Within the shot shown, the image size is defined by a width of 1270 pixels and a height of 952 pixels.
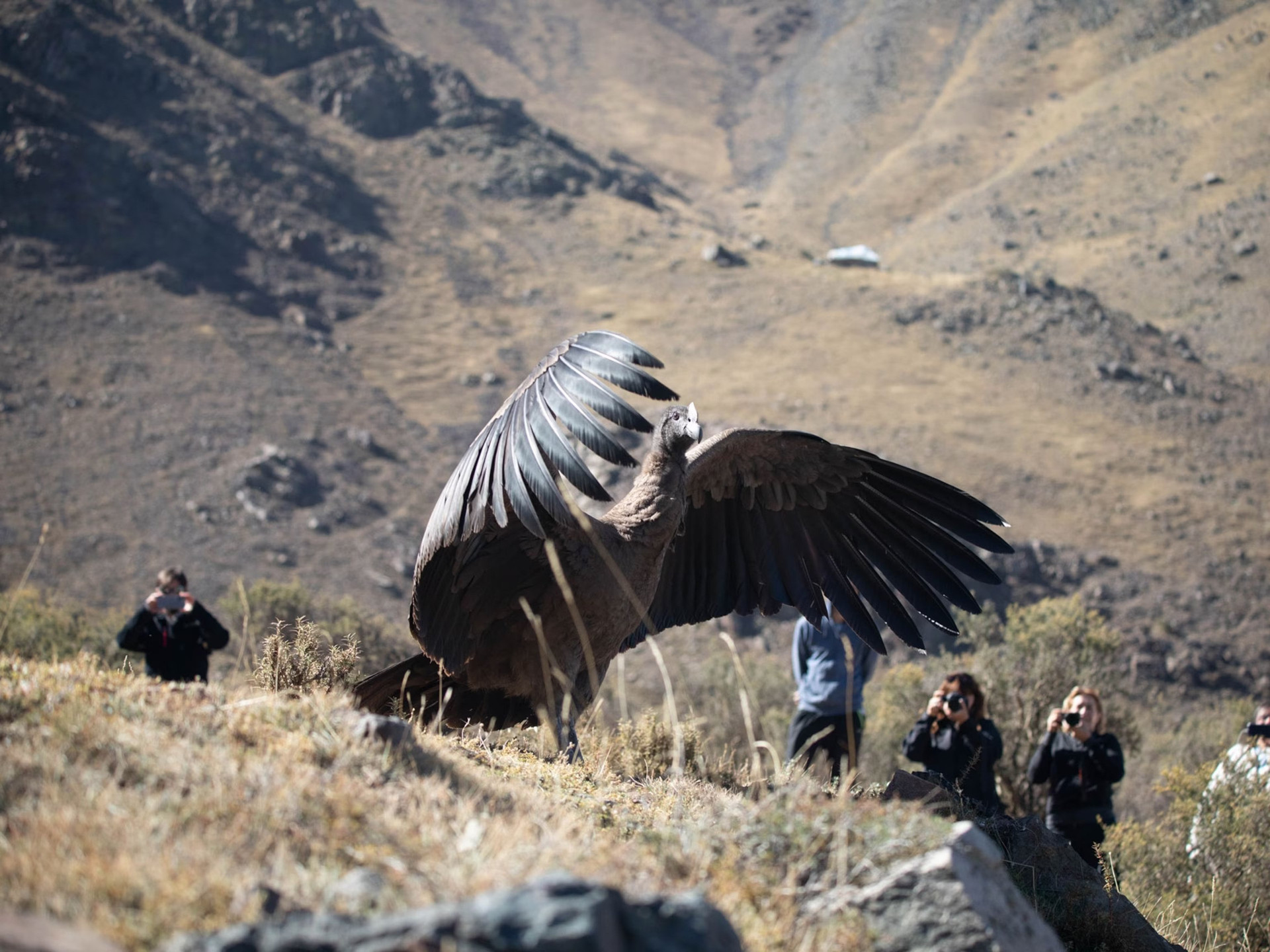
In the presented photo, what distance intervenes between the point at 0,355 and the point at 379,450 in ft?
35.6

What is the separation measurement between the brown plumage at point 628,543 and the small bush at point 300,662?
209 millimetres

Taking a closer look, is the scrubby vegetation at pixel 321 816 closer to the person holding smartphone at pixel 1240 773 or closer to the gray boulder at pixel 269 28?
the person holding smartphone at pixel 1240 773

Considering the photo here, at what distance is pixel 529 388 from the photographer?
4223 millimetres

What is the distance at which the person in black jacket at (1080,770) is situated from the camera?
22.5ft

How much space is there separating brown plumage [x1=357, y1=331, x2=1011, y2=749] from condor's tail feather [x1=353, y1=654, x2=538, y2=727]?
0.01 metres

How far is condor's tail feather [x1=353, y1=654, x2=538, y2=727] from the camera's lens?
554cm

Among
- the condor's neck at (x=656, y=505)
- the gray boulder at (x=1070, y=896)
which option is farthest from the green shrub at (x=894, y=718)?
the condor's neck at (x=656, y=505)

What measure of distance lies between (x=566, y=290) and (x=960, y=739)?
37.0 meters

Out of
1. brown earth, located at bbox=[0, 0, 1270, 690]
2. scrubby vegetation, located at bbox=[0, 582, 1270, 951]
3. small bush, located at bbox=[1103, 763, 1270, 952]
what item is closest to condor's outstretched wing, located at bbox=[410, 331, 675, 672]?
scrubby vegetation, located at bbox=[0, 582, 1270, 951]

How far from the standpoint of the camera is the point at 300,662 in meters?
5.25

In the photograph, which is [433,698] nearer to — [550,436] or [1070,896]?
[550,436]

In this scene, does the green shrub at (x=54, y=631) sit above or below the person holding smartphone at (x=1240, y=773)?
below

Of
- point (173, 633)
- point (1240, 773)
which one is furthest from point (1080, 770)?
point (173, 633)

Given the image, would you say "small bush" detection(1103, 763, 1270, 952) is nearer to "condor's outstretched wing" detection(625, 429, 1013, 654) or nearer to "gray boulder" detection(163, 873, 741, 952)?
"condor's outstretched wing" detection(625, 429, 1013, 654)
